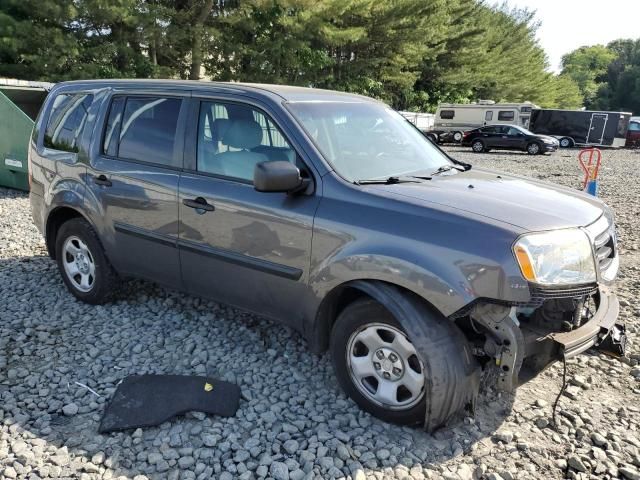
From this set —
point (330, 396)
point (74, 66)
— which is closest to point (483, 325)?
point (330, 396)

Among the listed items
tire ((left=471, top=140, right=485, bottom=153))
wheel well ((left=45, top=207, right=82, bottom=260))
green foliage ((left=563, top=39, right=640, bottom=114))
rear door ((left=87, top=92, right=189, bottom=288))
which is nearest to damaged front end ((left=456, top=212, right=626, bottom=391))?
rear door ((left=87, top=92, right=189, bottom=288))

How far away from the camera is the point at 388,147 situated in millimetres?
3662

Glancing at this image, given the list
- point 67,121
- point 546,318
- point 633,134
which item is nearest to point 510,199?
point 546,318

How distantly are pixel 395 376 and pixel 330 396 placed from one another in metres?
0.56

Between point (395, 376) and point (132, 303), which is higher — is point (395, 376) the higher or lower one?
the higher one

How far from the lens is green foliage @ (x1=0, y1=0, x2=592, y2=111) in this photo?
716 inches

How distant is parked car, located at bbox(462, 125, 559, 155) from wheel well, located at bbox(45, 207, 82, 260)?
24374 millimetres

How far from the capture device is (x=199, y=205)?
3516 millimetres

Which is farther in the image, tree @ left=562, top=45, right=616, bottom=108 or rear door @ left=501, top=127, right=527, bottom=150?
tree @ left=562, top=45, right=616, bottom=108

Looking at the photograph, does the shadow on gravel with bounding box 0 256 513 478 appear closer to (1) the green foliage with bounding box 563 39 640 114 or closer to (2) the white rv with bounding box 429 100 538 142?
(2) the white rv with bounding box 429 100 538 142

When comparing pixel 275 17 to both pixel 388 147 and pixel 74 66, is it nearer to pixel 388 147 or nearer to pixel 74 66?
pixel 74 66

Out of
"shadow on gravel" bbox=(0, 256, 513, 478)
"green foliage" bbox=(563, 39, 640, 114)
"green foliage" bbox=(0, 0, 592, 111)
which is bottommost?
"shadow on gravel" bbox=(0, 256, 513, 478)

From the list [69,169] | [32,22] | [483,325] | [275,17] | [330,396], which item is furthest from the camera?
[275,17]

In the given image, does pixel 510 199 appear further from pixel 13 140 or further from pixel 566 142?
pixel 566 142
